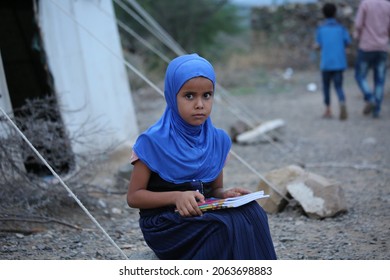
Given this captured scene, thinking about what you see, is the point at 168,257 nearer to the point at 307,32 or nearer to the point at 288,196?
the point at 288,196

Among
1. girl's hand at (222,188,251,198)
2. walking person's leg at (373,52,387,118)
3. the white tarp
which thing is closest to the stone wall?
walking person's leg at (373,52,387,118)

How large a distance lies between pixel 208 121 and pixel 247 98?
8.71 m

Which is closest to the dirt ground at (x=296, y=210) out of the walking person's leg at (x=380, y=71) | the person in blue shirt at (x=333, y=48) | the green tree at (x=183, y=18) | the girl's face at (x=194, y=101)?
the walking person's leg at (x=380, y=71)

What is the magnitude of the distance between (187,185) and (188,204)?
8.3 inches

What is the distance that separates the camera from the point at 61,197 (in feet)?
14.8

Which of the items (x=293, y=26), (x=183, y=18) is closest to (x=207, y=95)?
(x=293, y=26)

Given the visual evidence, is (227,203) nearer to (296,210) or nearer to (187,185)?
(187,185)

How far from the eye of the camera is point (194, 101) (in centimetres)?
269

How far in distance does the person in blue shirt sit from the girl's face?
6.22 meters

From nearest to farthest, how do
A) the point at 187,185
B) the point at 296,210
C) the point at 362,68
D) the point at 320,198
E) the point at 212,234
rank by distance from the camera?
the point at 212,234, the point at 187,185, the point at 320,198, the point at 296,210, the point at 362,68

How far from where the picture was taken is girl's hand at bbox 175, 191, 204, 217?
8.45 ft

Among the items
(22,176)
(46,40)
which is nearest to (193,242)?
(22,176)

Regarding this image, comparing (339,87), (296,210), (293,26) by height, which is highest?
(293,26)

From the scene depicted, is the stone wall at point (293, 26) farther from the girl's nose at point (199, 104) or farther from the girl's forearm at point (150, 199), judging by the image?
the girl's forearm at point (150, 199)
